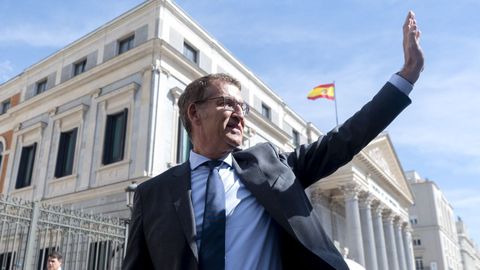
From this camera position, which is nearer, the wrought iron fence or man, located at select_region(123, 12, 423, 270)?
man, located at select_region(123, 12, 423, 270)

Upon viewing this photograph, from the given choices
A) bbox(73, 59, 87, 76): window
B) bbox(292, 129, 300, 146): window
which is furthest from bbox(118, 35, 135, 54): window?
bbox(292, 129, 300, 146): window

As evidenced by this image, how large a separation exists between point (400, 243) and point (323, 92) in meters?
16.0

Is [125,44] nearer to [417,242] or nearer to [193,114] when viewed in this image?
A: [193,114]

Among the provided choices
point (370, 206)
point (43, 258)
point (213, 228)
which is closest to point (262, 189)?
point (213, 228)

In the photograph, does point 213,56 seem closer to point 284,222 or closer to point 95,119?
point 95,119

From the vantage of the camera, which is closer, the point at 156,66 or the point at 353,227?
the point at 156,66

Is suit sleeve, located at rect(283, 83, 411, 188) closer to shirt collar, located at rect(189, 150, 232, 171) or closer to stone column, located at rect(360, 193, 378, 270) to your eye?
shirt collar, located at rect(189, 150, 232, 171)

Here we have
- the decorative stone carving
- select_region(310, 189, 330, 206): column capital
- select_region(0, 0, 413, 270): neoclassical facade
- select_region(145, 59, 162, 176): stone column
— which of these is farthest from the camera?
the decorative stone carving

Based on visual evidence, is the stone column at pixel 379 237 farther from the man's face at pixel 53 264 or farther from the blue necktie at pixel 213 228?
the blue necktie at pixel 213 228

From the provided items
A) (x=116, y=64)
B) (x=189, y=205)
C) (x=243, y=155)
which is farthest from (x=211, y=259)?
(x=116, y=64)

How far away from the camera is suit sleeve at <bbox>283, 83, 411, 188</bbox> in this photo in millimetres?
1677

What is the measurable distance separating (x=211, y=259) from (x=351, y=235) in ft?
82.7

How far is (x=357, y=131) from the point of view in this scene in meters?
1.68

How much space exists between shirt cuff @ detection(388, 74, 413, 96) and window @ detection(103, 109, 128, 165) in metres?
15.0
